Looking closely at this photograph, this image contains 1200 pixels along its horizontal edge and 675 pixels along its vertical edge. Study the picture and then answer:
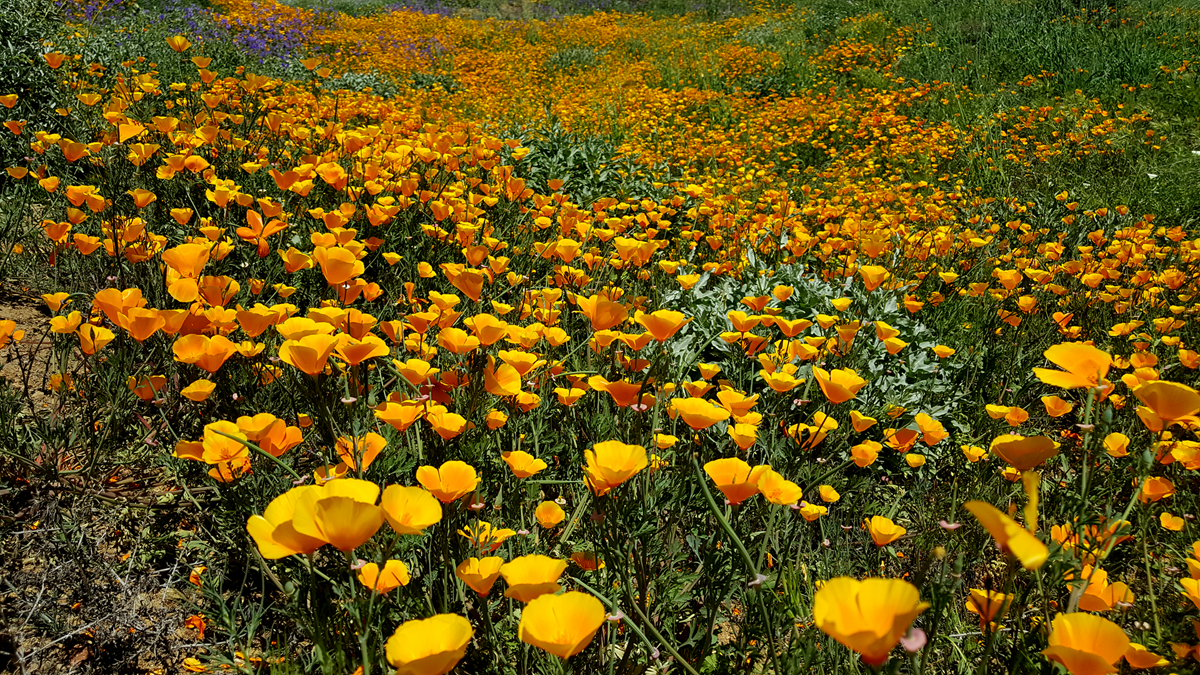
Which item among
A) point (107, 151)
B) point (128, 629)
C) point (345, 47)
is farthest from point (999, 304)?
point (345, 47)

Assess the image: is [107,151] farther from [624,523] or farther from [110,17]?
[110,17]

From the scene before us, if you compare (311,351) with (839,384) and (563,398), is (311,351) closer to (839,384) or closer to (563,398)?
(563,398)

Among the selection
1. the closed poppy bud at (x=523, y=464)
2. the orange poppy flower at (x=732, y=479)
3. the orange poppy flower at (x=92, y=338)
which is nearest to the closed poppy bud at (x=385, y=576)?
the closed poppy bud at (x=523, y=464)

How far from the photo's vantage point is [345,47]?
10625mm

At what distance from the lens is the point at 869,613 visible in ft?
2.15

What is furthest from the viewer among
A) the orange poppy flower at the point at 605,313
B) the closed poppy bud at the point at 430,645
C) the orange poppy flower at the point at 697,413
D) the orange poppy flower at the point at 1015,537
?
the orange poppy flower at the point at 605,313

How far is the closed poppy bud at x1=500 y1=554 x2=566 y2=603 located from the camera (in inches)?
36.4

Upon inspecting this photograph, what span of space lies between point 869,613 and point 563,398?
3.51 feet

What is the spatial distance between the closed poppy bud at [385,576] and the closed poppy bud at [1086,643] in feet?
3.08

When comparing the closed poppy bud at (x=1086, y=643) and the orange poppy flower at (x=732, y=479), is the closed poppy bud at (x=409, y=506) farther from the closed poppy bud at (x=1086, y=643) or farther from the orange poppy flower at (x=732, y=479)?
the closed poppy bud at (x=1086, y=643)

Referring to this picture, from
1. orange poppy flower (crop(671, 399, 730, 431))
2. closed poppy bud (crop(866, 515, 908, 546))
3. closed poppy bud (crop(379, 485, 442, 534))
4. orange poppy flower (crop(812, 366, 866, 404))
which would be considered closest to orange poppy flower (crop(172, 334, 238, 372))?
closed poppy bud (crop(379, 485, 442, 534))

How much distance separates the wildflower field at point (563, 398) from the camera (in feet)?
3.75

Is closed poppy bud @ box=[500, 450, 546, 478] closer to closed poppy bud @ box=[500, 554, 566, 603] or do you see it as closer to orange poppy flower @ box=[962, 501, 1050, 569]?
closed poppy bud @ box=[500, 554, 566, 603]

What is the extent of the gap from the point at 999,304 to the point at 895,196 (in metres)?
1.72
